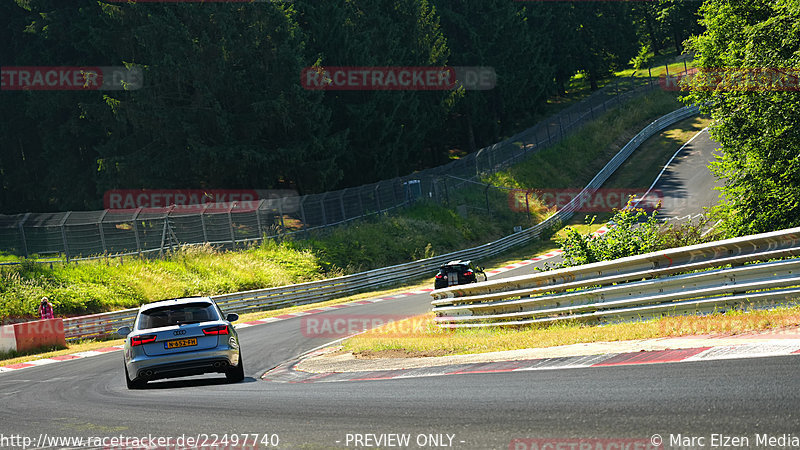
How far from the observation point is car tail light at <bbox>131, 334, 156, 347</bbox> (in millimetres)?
11938

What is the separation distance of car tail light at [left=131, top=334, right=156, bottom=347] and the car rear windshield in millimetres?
276

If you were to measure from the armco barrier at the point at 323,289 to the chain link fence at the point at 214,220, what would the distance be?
379 centimetres

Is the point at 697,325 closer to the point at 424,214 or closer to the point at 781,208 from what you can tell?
the point at 781,208

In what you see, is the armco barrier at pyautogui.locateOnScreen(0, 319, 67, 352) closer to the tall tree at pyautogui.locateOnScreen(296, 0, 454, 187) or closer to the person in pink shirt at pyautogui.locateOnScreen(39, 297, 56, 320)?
the person in pink shirt at pyautogui.locateOnScreen(39, 297, 56, 320)

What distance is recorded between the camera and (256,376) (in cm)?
1484

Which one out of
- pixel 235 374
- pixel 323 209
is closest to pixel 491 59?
pixel 323 209

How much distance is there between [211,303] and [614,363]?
6.55 m

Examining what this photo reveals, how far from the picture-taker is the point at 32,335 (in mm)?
24359

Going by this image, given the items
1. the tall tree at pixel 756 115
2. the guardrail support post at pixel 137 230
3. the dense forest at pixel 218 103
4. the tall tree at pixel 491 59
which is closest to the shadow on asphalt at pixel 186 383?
the tall tree at pixel 756 115

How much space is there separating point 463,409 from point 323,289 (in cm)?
2776

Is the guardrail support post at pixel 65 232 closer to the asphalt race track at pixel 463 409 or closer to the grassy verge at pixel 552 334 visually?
the grassy verge at pixel 552 334

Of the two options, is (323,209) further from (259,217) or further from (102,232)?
(102,232)

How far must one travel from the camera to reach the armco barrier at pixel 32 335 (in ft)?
77.9

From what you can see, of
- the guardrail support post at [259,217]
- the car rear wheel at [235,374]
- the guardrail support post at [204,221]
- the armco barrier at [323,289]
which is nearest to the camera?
the car rear wheel at [235,374]
